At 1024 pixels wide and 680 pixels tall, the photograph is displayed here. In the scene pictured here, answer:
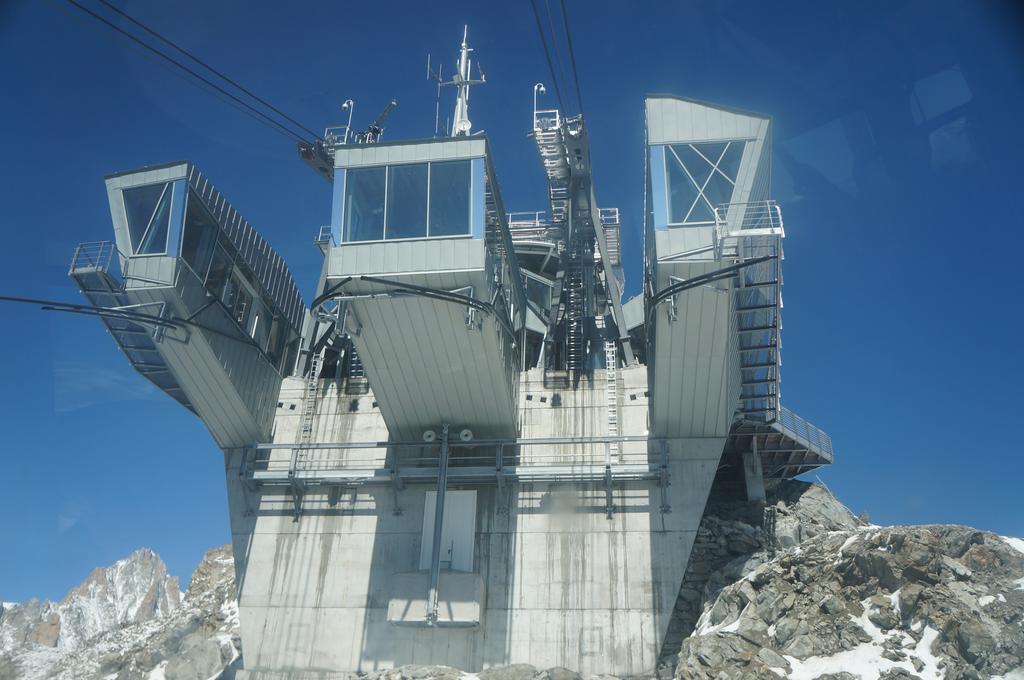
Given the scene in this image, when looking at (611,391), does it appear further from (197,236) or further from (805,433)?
(197,236)

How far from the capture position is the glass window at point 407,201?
25.0m

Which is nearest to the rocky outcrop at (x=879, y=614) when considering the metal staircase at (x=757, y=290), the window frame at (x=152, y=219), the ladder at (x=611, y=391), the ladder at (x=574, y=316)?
the metal staircase at (x=757, y=290)

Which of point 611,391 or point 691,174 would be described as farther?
point 611,391

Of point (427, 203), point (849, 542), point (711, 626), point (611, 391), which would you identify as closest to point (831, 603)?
point (849, 542)

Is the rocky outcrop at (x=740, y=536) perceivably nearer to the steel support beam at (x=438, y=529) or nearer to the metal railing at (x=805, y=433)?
the metal railing at (x=805, y=433)

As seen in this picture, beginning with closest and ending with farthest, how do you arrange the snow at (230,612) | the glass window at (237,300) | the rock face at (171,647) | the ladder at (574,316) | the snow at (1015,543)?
the snow at (1015,543), the glass window at (237,300), the ladder at (574,316), the rock face at (171,647), the snow at (230,612)

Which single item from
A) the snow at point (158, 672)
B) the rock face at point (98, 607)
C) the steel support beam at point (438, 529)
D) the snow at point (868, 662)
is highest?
the steel support beam at point (438, 529)

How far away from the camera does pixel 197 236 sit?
28.3 meters

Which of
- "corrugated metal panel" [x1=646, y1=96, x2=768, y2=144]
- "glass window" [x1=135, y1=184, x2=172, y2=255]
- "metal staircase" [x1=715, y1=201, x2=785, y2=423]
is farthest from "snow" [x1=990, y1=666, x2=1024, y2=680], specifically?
"glass window" [x1=135, y1=184, x2=172, y2=255]

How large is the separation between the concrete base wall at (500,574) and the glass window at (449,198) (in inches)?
373

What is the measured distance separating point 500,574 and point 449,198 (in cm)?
1331

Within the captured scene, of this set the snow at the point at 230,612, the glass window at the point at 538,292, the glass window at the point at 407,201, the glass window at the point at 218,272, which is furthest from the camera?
the glass window at the point at 538,292

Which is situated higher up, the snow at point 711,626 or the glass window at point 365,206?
the glass window at point 365,206

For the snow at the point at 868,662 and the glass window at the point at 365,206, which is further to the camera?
the glass window at the point at 365,206
